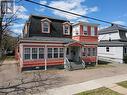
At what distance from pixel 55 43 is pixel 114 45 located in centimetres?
1407

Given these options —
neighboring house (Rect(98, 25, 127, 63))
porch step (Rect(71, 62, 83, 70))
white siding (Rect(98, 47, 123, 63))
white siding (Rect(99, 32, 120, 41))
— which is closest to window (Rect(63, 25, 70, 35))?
porch step (Rect(71, 62, 83, 70))

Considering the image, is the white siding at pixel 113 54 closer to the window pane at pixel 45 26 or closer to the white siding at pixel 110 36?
the white siding at pixel 110 36

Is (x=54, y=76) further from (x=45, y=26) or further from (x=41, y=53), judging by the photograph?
(x=45, y=26)

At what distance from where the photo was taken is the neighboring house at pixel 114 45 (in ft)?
87.3

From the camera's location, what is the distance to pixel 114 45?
27516mm

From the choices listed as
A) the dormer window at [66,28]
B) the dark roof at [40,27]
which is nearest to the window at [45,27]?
the dark roof at [40,27]

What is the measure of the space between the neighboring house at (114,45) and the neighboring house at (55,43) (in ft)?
21.8

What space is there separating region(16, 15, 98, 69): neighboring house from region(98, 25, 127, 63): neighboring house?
665cm

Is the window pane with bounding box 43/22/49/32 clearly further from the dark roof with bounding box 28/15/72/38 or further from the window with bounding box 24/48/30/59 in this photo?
the window with bounding box 24/48/30/59

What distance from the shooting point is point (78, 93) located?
9.67 meters

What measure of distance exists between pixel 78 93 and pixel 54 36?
1325cm

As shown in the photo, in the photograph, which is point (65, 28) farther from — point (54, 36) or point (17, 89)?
point (17, 89)

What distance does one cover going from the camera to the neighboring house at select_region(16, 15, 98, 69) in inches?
697

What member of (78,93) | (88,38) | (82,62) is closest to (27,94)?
(78,93)
